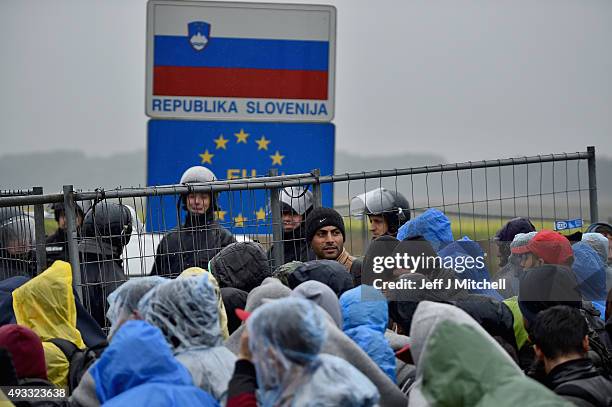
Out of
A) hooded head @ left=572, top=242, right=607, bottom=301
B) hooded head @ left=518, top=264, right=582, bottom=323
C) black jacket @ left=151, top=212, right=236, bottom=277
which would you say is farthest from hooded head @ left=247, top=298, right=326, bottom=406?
black jacket @ left=151, top=212, right=236, bottom=277

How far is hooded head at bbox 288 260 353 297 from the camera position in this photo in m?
4.70

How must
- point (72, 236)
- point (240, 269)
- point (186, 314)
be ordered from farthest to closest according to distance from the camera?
point (72, 236)
point (240, 269)
point (186, 314)

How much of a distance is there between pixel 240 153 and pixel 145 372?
325 centimetres

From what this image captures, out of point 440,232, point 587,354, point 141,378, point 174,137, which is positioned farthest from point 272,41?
point 141,378

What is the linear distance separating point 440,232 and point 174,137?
5.06 ft

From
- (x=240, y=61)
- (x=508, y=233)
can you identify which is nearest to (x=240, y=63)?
(x=240, y=61)

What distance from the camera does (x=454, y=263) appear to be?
16.9 ft

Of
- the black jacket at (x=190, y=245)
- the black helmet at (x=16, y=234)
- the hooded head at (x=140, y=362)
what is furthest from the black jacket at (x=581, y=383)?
the black helmet at (x=16, y=234)

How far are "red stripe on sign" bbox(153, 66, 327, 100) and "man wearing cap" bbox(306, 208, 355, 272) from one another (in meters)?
0.74

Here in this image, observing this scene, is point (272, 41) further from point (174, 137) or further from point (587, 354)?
point (587, 354)

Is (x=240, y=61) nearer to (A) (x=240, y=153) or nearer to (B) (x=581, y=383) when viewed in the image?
(A) (x=240, y=153)

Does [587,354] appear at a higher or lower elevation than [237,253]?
→ lower

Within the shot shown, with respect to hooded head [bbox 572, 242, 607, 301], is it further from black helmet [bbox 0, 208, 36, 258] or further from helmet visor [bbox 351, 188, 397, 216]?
black helmet [bbox 0, 208, 36, 258]

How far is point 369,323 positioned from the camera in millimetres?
4152
